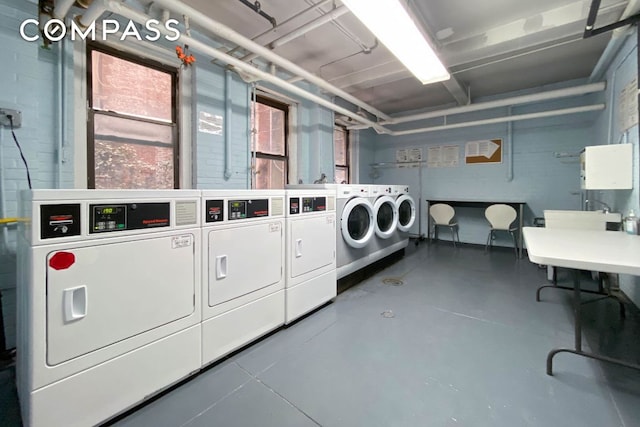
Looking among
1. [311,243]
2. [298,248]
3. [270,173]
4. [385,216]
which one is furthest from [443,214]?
[298,248]

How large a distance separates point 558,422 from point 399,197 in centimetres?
328

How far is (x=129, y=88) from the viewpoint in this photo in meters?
2.74

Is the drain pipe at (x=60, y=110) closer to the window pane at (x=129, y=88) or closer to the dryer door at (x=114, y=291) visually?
the window pane at (x=129, y=88)

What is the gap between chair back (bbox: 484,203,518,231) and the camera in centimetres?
473

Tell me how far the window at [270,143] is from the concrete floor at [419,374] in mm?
2271

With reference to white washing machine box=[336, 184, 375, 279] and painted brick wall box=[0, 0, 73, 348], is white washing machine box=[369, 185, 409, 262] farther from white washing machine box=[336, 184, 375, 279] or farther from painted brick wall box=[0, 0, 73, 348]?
painted brick wall box=[0, 0, 73, 348]

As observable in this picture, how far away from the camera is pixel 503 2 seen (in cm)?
264

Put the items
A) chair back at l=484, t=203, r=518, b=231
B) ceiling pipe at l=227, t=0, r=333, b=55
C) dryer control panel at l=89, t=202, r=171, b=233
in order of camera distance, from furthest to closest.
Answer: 1. chair back at l=484, t=203, r=518, b=231
2. ceiling pipe at l=227, t=0, r=333, b=55
3. dryer control panel at l=89, t=202, r=171, b=233

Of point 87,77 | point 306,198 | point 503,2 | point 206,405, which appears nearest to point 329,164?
point 306,198

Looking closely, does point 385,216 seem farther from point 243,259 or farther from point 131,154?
point 131,154

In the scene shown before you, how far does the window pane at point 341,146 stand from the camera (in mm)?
5922

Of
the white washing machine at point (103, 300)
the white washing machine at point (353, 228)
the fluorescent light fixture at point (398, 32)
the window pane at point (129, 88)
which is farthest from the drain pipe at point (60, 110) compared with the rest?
the white washing machine at point (353, 228)

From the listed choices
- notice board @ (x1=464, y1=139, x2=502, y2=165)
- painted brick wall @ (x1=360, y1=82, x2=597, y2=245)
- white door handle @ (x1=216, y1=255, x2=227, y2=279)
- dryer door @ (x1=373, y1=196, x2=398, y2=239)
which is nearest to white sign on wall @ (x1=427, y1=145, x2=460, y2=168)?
painted brick wall @ (x1=360, y1=82, x2=597, y2=245)

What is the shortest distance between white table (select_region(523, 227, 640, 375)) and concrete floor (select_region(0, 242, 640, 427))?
241 mm
